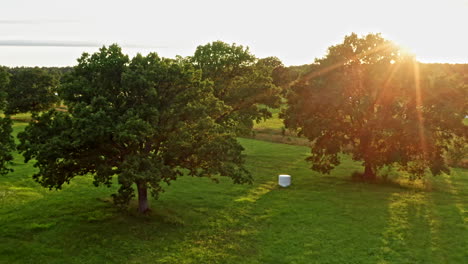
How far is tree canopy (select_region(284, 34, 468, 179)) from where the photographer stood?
139 feet

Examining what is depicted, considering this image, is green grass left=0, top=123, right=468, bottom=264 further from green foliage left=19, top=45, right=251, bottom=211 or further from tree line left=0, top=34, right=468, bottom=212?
green foliage left=19, top=45, right=251, bottom=211

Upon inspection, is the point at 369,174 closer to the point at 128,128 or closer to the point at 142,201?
the point at 142,201

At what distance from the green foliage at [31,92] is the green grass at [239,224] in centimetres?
6549

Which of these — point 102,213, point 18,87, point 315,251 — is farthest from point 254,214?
point 18,87

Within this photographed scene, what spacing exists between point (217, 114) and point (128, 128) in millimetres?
9036

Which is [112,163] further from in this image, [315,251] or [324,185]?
[324,185]

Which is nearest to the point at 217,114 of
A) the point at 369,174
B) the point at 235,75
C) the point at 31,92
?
the point at 235,75

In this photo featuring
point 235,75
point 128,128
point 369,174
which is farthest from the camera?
point 235,75


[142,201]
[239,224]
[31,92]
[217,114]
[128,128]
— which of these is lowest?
[239,224]

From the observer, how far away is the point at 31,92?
10806cm

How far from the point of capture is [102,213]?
3369 cm

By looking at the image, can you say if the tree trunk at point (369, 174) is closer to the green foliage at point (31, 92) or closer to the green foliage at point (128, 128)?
the green foliage at point (128, 128)

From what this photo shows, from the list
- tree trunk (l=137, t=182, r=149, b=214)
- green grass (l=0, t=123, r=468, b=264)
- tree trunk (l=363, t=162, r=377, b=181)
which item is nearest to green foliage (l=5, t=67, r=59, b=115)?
green grass (l=0, t=123, r=468, b=264)

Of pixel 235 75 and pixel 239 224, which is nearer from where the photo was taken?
pixel 239 224
